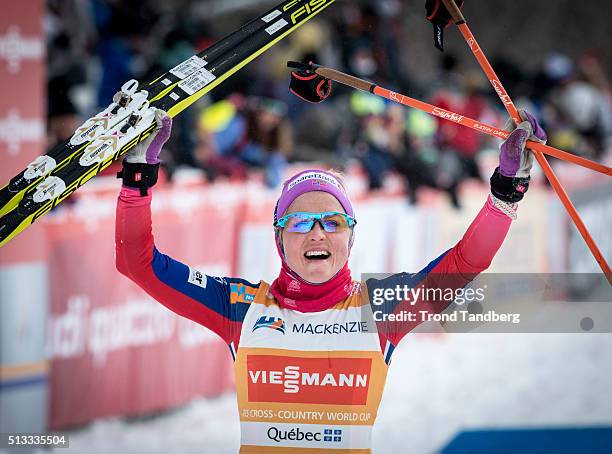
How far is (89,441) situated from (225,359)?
1352mm

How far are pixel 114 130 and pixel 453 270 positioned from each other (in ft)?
3.91

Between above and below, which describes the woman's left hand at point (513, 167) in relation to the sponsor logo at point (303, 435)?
above

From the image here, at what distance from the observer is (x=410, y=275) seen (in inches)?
139

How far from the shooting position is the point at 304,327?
3.46 m

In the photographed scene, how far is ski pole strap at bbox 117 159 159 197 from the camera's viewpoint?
3.31 meters

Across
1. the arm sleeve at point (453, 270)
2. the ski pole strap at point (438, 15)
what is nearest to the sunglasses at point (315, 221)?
the arm sleeve at point (453, 270)

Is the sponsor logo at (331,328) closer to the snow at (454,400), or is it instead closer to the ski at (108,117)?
the ski at (108,117)

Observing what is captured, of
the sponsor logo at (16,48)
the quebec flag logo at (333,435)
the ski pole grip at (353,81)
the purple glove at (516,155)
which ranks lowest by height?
the quebec flag logo at (333,435)

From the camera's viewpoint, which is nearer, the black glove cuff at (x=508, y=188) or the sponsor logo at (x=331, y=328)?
the black glove cuff at (x=508, y=188)

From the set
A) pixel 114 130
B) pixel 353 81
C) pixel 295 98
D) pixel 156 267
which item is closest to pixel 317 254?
pixel 156 267

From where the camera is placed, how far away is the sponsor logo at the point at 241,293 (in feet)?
11.6

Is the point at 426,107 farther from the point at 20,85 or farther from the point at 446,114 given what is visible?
the point at 20,85

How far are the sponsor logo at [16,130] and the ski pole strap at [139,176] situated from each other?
2.95m

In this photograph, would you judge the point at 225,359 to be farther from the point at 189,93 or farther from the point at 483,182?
the point at 189,93
